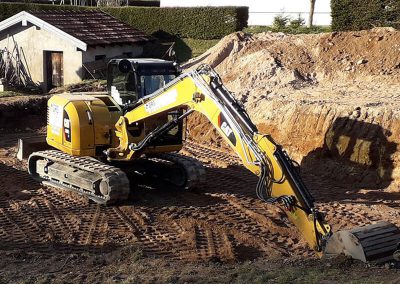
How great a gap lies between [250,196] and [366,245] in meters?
5.14

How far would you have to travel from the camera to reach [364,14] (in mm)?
26250

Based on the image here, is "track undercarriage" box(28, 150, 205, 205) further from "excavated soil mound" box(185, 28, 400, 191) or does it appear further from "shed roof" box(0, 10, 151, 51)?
"shed roof" box(0, 10, 151, 51)

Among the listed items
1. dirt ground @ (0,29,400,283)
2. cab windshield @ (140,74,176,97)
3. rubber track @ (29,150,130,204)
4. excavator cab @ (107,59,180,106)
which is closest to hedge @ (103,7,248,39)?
dirt ground @ (0,29,400,283)

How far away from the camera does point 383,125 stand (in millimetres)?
15781

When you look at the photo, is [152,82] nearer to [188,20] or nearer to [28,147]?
[28,147]

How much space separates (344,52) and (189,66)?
19.7ft

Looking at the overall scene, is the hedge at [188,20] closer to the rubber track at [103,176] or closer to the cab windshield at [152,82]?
the rubber track at [103,176]

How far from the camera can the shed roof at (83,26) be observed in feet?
86.1

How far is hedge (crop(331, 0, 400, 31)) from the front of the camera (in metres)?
25.8

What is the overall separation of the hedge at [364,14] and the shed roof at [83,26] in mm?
8293

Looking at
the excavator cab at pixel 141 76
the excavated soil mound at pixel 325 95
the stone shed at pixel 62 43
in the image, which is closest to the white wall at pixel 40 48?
the stone shed at pixel 62 43

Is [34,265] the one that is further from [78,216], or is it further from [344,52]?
[344,52]

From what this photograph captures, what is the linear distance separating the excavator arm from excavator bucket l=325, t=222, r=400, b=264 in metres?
0.17

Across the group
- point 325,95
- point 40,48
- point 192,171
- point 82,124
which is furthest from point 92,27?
point 82,124
